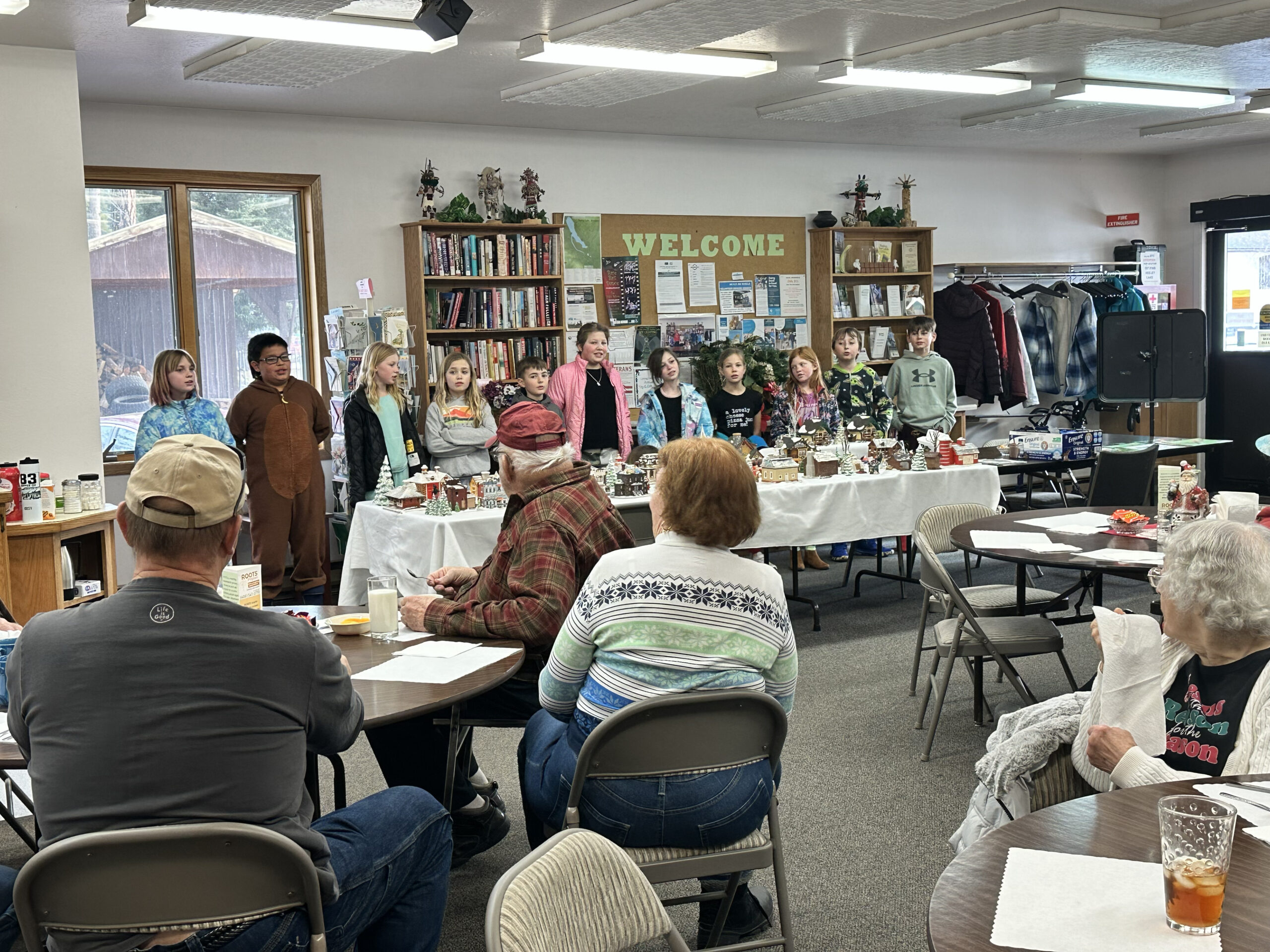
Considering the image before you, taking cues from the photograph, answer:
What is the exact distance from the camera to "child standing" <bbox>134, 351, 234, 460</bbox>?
692cm

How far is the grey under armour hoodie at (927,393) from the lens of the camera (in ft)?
30.0

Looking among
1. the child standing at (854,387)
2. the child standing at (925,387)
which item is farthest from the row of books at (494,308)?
the child standing at (925,387)

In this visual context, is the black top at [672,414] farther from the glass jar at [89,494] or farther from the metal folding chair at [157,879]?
the metal folding chair at [157,879]

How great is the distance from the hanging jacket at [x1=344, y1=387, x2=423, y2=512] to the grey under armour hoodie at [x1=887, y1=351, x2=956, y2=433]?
12.4ft

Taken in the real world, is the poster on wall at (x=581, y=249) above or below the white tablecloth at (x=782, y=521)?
above

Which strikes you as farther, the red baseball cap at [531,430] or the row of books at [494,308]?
the row of books at [494,308]

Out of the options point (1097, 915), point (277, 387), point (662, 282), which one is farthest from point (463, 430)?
point (1097, 915)

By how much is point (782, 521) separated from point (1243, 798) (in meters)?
4.46

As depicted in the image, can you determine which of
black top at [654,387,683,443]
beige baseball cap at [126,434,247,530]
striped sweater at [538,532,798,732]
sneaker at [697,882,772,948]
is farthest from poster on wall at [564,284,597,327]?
beige baseball cap at [126,434,247,530]

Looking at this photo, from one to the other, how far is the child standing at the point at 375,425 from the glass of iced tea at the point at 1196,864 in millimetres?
6135

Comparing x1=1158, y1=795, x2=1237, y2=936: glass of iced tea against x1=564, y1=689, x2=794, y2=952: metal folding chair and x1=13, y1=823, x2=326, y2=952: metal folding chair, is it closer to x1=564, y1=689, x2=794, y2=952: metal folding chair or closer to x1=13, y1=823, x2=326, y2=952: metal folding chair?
x1=564, y1=689, x2=794, y2=952: metal folding chair

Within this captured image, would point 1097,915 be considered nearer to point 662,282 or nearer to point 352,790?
point 352,790

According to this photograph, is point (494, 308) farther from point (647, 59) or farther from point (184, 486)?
point (184, 486)

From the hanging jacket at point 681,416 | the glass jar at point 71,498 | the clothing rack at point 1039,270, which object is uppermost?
the clothing rack at point 1039,270
